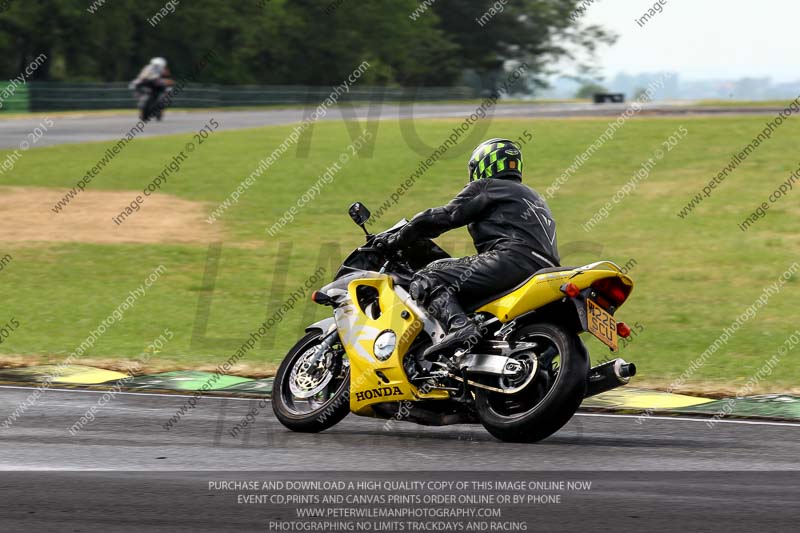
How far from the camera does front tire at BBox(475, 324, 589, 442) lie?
737cm

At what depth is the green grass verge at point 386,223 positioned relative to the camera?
13.3 metres

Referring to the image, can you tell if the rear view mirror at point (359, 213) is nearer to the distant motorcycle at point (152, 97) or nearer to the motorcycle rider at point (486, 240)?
the motorcycle rider at point (486, 240)

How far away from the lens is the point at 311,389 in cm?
850

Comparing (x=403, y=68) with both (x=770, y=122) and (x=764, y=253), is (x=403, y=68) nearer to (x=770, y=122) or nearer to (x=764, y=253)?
(x=770, y=122)

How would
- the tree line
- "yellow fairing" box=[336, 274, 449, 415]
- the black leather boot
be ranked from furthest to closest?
the tree line < "yellow fairing" box=[336, 274, 449, 415] < the black leather boot

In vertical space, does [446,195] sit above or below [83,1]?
above

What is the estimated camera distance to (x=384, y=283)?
28.0 ft

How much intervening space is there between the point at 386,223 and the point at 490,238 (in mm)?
12226

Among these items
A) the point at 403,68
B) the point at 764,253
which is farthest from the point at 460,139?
the point at 403,68

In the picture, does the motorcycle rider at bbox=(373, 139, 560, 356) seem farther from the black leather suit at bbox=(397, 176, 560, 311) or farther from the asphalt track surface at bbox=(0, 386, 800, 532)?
the asphalt track surface at bbox=(0, 386, 800, 532)

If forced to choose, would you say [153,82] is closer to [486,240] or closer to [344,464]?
[486,240]

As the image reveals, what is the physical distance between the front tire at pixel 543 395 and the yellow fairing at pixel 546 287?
14 cm

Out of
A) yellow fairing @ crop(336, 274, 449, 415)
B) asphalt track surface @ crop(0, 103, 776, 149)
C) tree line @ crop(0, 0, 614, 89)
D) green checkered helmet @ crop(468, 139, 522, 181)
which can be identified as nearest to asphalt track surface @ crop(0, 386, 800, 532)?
yellow fairing @ crop(336, 274, 449, 415)

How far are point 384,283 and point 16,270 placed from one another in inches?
405
